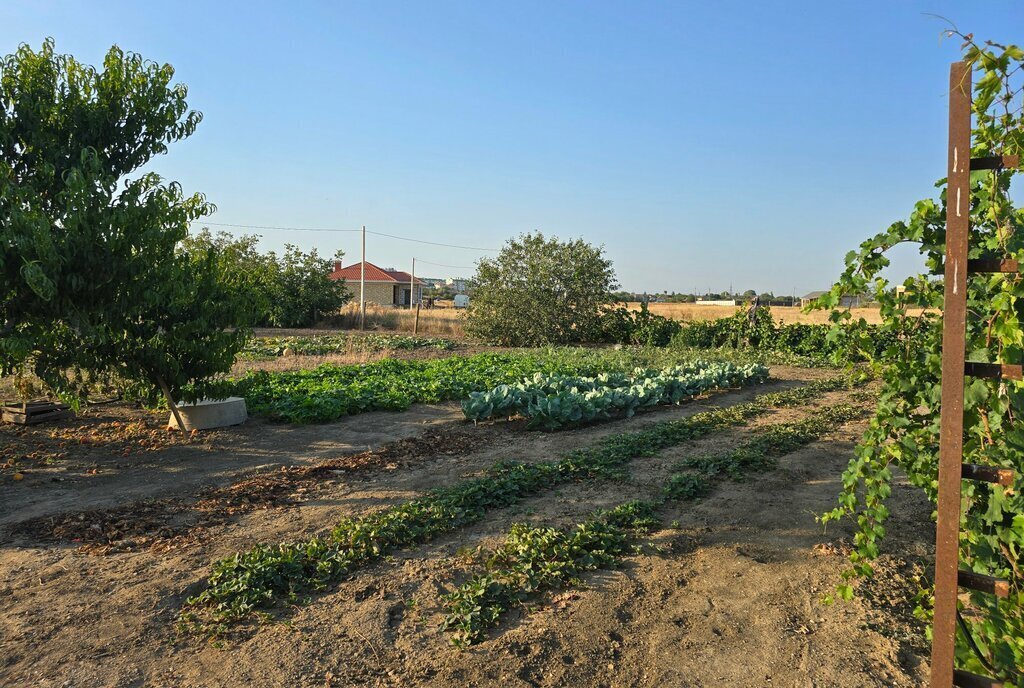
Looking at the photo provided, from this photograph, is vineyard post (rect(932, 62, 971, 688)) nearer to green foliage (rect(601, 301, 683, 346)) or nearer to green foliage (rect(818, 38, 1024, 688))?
green foliage (rect(818, 38, 1024, 688))

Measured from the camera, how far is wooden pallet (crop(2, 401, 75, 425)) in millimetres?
8938

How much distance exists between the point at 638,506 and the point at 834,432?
186 inches

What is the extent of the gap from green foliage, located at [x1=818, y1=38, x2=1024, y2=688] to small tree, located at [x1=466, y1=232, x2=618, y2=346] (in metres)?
20.8

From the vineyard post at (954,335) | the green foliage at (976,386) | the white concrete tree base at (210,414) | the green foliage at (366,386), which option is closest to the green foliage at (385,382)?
the green foliage at (366,386)

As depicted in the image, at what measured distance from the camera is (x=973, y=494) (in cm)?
283

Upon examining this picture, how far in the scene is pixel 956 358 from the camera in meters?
2.22

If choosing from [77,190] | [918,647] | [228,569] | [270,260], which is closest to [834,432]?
[918,647]

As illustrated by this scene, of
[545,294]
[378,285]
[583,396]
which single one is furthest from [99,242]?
[378,285]

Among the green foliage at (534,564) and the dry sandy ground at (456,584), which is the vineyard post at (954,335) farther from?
the green foliage at (534,564)

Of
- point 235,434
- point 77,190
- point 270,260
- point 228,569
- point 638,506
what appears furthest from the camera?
point 270,260

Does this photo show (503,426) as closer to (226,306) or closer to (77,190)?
(226,306)

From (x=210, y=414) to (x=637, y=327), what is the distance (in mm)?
17562

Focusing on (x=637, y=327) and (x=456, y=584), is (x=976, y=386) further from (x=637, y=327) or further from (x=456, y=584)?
(x=637, y=327)

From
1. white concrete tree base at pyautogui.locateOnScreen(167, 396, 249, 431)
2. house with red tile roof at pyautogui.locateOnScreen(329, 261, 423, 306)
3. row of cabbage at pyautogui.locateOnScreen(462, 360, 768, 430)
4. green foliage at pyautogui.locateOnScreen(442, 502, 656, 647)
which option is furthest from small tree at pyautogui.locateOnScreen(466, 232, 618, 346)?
house with red tile roof at pyautogui.locateOnScreen(329, 261, 423, 306)
